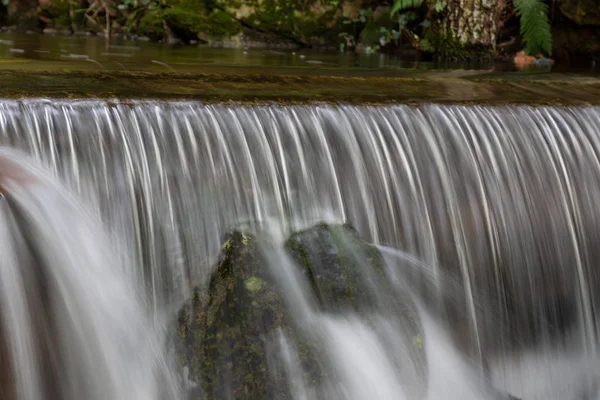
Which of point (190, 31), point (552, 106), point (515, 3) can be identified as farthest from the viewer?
point (190, 31)

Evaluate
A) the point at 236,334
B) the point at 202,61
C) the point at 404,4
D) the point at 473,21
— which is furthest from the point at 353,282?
the point at 404,4

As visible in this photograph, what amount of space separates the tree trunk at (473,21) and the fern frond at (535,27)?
1.12 feet

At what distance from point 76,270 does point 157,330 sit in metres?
0.41

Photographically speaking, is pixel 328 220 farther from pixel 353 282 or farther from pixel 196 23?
pixel 196 23

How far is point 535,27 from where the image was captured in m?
8.26

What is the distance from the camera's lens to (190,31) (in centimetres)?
1038

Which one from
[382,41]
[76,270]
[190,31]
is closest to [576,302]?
[76,270]

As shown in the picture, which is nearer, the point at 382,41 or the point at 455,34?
the point at 455,34

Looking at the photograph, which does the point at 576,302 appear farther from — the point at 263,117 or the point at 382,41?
the point at 382,41

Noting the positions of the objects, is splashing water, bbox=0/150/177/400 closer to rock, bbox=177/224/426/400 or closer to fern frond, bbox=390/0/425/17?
rock, bbox=177/224/426/400

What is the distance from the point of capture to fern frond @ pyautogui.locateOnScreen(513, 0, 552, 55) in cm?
821

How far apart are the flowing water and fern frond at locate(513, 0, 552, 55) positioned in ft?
12.5

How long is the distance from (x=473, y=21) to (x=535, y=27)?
2.08 ft

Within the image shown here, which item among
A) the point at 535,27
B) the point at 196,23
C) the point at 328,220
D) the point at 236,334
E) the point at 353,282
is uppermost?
the point at 535,27
